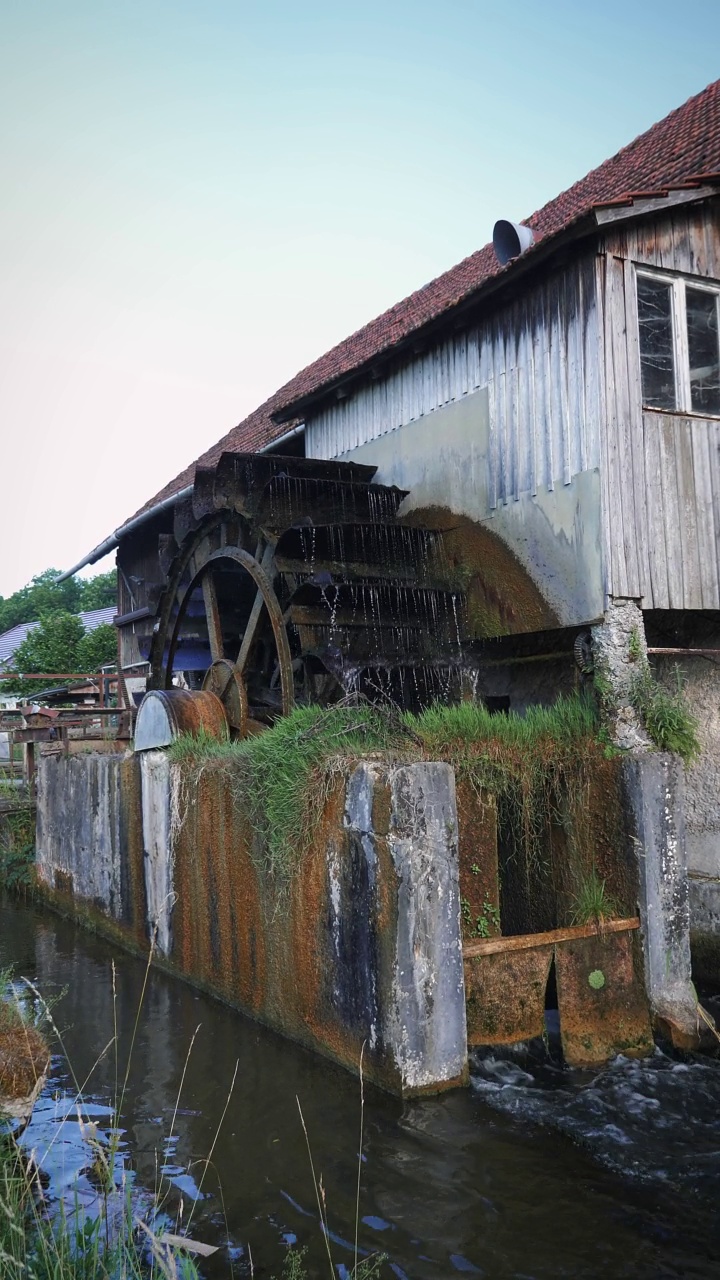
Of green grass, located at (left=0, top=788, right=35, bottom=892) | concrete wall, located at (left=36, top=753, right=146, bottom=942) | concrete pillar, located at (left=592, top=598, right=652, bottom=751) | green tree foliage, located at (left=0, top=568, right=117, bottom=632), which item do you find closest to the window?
concrete pillar, located at (left=592, top=598, right=652, bottom=751)

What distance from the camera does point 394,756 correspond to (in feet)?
15.0

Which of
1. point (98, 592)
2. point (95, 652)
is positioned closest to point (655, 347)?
point (95, 652)

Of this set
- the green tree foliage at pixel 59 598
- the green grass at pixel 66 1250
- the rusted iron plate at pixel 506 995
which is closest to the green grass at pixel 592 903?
the rusted iron plate at pixel 506 995

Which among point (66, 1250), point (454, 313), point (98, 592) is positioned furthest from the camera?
point (98, 592)

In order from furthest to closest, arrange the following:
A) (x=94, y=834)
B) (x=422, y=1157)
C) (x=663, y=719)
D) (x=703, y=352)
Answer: (x=94, y=834), (x=703, y=352), (x=663, y=719), (x=422, y=1157)

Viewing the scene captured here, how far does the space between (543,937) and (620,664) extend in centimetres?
176

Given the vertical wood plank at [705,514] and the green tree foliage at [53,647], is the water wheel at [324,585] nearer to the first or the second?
the vertical wood plank at [705,514]

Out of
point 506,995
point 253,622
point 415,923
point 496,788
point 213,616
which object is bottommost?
point 506,995

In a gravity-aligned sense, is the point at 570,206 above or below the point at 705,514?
above

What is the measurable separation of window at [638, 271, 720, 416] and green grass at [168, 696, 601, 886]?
6.92 ft

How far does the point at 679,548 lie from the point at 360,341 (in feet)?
17.5

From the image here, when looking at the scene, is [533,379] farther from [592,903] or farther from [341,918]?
[341,918]

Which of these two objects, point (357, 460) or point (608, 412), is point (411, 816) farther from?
point (357, 460)

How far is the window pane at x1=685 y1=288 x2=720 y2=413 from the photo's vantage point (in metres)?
6.30
